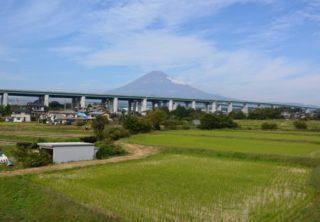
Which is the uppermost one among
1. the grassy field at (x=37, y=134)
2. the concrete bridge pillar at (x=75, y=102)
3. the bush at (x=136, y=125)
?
the concrete bridge pillar at (x=75, y=102)

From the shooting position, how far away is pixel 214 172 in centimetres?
1752

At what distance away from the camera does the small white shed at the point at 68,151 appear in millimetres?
20031

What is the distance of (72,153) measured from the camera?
20.8 meters

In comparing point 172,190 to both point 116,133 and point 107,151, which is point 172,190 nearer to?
point 107,151

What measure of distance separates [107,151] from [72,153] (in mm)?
2874

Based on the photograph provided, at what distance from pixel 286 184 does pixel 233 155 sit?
8.71 meters

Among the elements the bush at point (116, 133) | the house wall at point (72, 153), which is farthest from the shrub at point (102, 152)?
the bush at point (116, 133)

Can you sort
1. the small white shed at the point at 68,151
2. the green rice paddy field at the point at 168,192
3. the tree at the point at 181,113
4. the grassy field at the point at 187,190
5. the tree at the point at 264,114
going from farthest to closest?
the tree at the point at 264,114
the tree at the point at 181,113
the small white shed at the point at 68,151
the grassy field at the point at 187,190
the green rice paddy field at the point at 168,192

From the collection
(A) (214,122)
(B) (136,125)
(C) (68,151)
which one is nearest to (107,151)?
(C) (68,151)

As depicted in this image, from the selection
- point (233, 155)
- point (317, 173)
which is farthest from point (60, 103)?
point (317, 173)

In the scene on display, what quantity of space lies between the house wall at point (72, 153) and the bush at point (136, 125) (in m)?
19.5

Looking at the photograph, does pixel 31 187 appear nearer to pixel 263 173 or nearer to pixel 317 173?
pixel 263 173

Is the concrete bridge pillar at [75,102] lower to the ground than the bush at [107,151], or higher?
higher

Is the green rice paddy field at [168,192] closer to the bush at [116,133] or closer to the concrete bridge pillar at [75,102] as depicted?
the bush at [116,133]
